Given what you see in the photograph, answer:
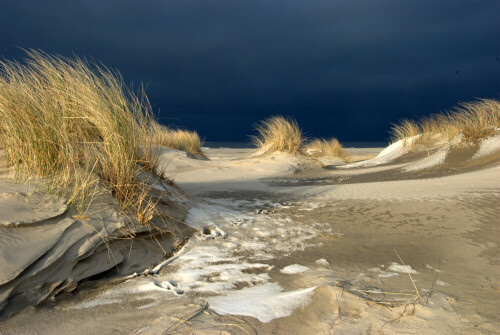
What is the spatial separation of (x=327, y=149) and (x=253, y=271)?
14.1 m

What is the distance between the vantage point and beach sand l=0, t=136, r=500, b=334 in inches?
68.6

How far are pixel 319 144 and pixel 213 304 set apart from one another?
15556 mm

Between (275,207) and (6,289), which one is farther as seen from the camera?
(275,207)

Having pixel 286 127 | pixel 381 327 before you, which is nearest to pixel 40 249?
pixel 381 327

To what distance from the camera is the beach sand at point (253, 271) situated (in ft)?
5.71

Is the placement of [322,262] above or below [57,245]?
below

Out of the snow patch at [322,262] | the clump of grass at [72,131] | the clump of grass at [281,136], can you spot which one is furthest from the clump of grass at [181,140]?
the snow patch at [322,262]

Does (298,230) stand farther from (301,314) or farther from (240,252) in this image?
(301,314)

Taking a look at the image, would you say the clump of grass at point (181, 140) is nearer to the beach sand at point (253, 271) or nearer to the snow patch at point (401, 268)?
the beach sand at point (253, 271)

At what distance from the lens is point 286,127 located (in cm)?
1089

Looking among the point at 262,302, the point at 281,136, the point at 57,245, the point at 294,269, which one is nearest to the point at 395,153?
the point at 281,136

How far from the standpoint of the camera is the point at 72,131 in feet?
10.9

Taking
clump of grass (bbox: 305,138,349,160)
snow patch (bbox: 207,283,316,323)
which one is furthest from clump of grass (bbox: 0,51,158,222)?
clump of grass (bbox: 305,138,349,160)

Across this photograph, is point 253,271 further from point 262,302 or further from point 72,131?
point 72,131
